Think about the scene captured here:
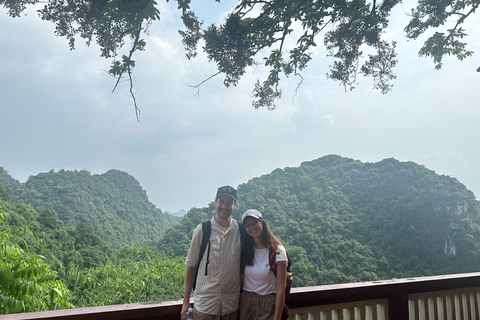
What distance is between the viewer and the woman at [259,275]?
1.15m

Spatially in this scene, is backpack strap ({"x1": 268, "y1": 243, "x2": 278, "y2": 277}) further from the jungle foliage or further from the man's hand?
the jungle foliage

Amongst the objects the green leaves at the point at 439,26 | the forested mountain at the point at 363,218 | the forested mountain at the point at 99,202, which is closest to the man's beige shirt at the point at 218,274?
the green leaves at the point at 439,26

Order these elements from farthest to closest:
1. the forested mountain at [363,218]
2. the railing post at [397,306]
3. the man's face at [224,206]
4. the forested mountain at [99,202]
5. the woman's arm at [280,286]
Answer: the forested mountain at [363,218], the forested mountain at [99,202], the railing post at [397,306], the man's face at [224,206], the woman's arm at [280,286]

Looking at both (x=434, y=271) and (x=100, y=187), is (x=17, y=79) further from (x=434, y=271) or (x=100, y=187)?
(x=434, y=271)

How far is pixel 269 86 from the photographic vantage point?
143 inches

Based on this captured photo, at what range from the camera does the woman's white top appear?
120 centimetres

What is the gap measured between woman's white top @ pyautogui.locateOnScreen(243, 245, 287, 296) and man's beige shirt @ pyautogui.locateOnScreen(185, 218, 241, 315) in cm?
4

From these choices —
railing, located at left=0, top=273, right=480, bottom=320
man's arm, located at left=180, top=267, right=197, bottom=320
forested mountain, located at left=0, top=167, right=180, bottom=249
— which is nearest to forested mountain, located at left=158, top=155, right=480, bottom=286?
forested mountain, located at left=0, top=167, right=180, bottom=249

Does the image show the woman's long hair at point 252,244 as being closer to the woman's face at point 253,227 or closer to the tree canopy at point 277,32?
the woman's face at point 253,227

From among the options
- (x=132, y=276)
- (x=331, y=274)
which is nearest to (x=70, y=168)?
(x=331, y=274)

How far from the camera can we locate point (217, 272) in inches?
47.1

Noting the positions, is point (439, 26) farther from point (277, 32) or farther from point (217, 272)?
point (217, 272)

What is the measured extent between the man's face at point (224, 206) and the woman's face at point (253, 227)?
7 cm

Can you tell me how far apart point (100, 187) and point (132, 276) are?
1988 centimetres
